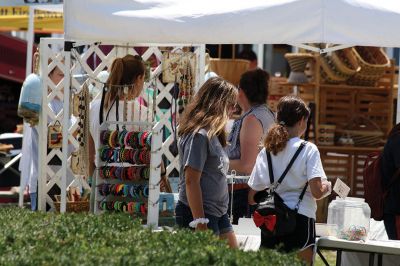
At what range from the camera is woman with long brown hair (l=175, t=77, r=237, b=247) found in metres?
5.54

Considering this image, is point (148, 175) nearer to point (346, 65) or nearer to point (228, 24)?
point (228, 24)

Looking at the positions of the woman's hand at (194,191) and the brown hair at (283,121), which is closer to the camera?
the woman's hand at (194,191)

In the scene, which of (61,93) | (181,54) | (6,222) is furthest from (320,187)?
(61,93)

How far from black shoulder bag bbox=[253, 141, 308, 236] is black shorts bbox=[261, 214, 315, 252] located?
0.05 m

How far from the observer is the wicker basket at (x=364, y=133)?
10.6m

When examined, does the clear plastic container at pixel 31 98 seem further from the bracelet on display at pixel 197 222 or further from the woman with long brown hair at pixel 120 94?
the bracelet on display at pixel 197 222

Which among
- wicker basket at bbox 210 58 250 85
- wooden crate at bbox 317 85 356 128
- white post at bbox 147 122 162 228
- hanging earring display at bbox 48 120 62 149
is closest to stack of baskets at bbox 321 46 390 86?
wooden crate at bbox 317 85 356 128

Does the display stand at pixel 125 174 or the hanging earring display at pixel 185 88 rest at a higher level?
the hanging earring display at pixel 185 88

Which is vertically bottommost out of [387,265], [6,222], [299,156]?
[387,265]

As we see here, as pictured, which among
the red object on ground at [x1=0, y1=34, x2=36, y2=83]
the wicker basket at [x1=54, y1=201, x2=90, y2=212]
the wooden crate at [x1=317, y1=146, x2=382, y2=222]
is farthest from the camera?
the red object on ground at [x1=0, y1=34, x2=36, y2=83]

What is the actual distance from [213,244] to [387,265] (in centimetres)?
242

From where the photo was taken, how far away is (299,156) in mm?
5621

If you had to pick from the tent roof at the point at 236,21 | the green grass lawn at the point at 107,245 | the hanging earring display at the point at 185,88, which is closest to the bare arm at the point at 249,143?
the tent roof at the point at 236,21

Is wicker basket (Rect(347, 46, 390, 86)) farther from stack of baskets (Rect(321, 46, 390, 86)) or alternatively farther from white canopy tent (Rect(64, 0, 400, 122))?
white canopy tent (Rect(64, 0, 400, 122))
